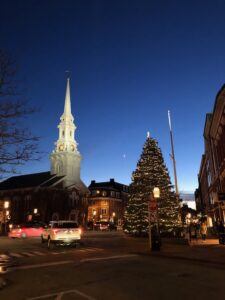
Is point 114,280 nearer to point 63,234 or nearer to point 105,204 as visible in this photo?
point 63,234

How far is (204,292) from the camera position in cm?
771

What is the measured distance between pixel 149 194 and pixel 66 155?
44528 mm

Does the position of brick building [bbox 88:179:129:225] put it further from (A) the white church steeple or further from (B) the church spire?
(B) the church spire

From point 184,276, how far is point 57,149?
6623 cm

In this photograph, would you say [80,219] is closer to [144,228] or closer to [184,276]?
[144,228]

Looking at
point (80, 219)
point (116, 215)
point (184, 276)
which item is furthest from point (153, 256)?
point (116, 215)

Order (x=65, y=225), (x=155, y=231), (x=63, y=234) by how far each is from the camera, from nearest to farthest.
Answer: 1. (x=155, y=231)
2. (x=63, y=234)
3. (x=65, y=225)

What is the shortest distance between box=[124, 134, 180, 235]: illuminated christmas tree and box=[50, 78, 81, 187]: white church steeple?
137ft

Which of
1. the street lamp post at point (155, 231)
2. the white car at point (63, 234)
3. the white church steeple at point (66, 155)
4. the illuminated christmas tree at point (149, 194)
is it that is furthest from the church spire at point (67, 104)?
the street lamp post at point (155, 231)

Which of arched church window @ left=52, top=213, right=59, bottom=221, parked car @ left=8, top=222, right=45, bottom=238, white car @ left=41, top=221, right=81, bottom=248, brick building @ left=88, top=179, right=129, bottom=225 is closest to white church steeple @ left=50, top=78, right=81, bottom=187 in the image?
arched church window @ left=52, top=213, right=59, bottom=221

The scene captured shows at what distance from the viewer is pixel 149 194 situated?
99.9 feet

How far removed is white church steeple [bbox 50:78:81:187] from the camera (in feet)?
237

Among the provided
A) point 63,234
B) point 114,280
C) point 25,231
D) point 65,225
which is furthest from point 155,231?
point 25,231

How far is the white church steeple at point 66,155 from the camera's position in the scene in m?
72.2
